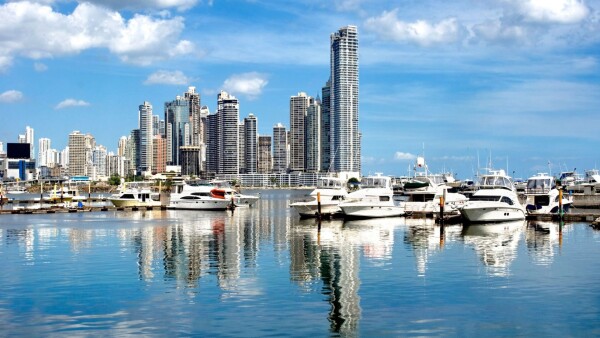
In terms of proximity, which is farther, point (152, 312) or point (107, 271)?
point (107, 271)

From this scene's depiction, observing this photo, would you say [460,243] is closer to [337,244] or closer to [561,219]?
[337,244]

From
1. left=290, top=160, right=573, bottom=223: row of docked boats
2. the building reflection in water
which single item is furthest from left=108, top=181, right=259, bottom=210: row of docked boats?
the building reflection in water

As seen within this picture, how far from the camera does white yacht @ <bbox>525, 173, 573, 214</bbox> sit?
8119 cm

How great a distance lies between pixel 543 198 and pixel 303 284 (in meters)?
62.5

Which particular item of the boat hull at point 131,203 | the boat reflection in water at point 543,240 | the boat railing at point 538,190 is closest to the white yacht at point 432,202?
the boat railing at point 538,190

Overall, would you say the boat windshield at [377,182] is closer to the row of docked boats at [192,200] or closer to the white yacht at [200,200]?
the row of docked boats at [192,200]

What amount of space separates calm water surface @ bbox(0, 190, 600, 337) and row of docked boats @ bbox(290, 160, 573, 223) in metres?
8.16

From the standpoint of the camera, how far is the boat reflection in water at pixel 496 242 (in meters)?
42.9

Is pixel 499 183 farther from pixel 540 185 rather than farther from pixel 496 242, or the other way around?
pixel 496 242

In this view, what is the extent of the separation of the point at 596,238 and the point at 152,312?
41.7 metres

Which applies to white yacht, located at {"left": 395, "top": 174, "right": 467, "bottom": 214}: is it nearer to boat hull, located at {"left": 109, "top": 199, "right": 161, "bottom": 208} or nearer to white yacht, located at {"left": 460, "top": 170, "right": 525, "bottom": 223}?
white yacht, located at {"left": 460, "top": 170, "right": 525, "bottom": 223}

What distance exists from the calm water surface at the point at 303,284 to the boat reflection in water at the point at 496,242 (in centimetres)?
15

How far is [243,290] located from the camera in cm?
3428

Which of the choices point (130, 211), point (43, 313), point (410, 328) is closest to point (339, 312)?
point (410, 328)
